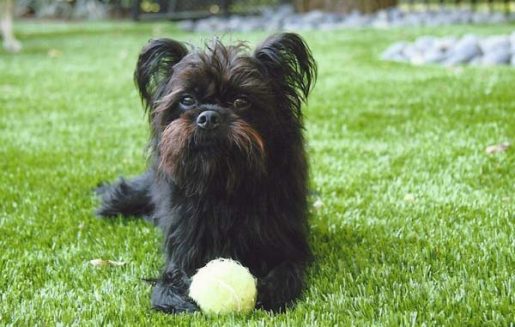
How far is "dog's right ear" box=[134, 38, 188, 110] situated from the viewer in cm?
310

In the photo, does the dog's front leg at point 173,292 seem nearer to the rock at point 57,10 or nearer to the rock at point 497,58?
the rock at point 497,58

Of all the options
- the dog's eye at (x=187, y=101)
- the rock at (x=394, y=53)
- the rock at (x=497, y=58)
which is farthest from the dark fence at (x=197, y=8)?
the dog's eye at (x=187, y=101)

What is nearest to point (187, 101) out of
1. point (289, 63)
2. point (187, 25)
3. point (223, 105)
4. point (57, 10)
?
point (223, 105)

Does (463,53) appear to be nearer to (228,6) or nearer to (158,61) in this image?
(158,61)

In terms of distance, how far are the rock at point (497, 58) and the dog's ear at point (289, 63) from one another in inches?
276

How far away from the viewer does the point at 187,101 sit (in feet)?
9.53

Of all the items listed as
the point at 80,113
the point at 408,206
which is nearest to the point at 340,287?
the point at 408,206

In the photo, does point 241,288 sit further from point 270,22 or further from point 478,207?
point 270,22

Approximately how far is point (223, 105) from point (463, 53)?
25.2 ft

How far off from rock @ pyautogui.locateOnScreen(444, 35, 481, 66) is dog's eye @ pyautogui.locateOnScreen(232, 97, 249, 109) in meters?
7.41

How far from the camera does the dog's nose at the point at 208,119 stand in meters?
2.72

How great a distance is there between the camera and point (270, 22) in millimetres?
18547

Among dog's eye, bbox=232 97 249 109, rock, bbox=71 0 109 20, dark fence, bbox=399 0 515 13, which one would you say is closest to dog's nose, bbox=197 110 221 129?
dog's eye, bbox=232 97 249 109

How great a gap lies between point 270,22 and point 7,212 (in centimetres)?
1501
